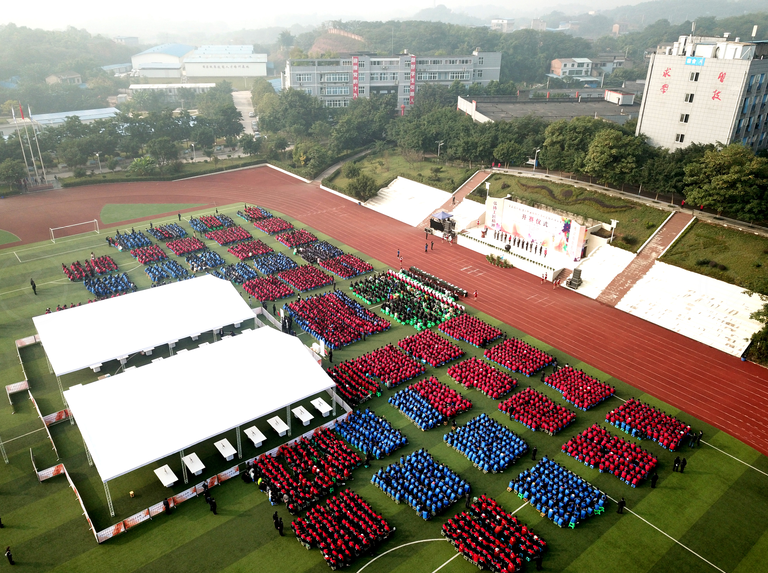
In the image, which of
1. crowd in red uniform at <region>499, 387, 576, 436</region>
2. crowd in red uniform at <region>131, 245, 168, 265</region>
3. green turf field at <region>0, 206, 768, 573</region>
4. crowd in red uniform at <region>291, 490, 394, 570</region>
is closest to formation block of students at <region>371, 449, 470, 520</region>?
green turf field at <region>0, 206, 768, 573</region>

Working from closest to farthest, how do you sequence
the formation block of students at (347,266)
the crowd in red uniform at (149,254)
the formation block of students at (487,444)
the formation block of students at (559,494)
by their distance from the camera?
1. the formation block of students at (559,494)
2. the formation block of students at (487,444)
3. the formation block of students at (347,266)
4. the crowd in red uniform at (149,254)

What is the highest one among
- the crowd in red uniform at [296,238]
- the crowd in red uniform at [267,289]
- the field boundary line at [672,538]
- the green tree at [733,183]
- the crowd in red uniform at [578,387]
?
the green tree at [733,183]

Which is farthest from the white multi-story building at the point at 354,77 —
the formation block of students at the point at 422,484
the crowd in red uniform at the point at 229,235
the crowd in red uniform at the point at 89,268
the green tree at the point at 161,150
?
the formation block of students at the point at 422,484

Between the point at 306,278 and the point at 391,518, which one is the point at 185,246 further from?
the point at 391,518

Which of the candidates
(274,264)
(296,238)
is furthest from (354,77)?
(274,264)

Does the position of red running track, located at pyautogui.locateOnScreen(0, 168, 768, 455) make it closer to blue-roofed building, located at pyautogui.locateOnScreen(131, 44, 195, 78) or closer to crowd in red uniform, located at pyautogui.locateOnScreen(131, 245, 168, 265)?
crowd in red uniform, located at pyautogui.locateOnScreen(131, 245, 168, 265)

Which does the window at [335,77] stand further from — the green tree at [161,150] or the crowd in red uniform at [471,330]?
the crowd in red uniform at [471,330]
